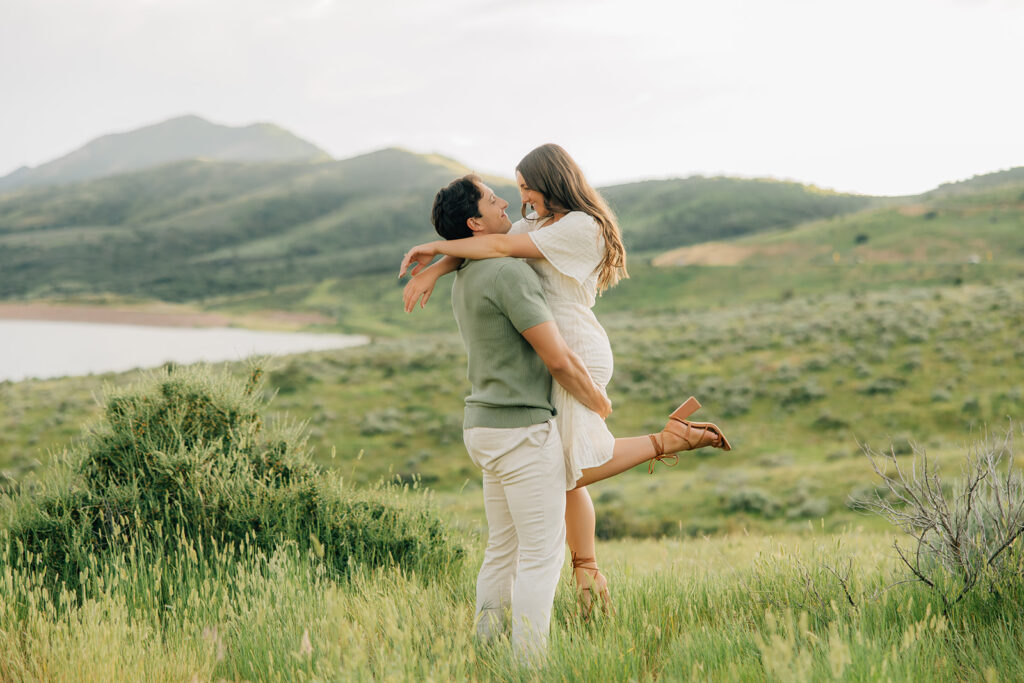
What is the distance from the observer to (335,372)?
26.9 meters

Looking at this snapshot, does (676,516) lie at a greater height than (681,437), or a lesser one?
lesser

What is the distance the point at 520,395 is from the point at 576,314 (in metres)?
0.48

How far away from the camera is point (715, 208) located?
119m

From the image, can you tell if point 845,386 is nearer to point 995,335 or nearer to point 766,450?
point 766,450

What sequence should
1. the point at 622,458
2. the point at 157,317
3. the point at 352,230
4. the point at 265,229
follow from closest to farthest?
the point at 622,458
the point at 157,317
the point at 352,230
the point at 265,229

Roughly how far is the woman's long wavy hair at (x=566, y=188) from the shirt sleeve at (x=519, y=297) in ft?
1.32

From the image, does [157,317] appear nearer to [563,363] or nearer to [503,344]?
[503,344]

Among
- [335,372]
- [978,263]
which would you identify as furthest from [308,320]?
[978,263]

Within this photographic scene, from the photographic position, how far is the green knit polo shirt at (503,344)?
2967mm

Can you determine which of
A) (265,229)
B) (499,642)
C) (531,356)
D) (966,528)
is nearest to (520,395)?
(531,356)

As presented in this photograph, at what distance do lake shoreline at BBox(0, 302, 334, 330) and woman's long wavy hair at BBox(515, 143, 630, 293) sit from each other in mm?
70925

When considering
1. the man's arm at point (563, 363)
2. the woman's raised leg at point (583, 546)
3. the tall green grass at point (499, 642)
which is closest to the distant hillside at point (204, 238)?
the tall green grass at point (499, 642)

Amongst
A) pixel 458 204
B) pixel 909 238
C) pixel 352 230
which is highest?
pixel 352 230

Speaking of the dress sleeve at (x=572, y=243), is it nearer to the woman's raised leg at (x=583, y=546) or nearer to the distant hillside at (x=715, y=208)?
the woman's raised leg at (x=583, y=546)
